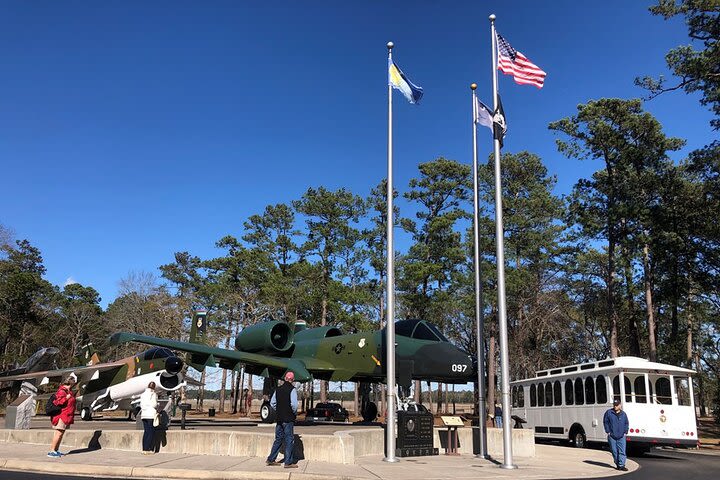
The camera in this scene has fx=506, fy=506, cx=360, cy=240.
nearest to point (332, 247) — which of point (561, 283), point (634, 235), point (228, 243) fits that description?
point (228, 243)

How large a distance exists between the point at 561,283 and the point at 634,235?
10.8 m

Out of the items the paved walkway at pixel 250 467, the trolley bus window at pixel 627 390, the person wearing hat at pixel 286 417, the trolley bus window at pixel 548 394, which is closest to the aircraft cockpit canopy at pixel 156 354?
the paved walkway at pixel 250 467

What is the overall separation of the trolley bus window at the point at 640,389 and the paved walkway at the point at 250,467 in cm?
469

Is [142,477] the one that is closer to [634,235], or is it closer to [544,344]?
[634,235]

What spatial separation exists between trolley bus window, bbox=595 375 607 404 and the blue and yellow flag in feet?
39.2

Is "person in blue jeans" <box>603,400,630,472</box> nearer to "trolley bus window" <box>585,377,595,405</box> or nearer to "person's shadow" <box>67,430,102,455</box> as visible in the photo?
"trolley bus window" <box>585,377,595,405</box>

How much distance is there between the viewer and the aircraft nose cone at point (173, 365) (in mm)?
20359

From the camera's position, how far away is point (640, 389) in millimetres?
17031

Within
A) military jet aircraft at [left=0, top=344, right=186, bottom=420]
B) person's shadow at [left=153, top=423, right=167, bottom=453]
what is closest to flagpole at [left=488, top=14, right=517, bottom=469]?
person's shadow at [left=153, top=423, right=167, bottom=453]

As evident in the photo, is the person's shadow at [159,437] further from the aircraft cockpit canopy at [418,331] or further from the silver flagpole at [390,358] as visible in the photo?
the aircraft cockpit canopy at [418,331]

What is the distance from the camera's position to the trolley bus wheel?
19.2m

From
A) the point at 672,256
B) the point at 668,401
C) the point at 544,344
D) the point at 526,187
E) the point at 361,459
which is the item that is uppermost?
the point at 526,187

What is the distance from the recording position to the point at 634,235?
104 feet

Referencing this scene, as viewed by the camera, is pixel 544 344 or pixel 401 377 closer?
pixel 401 377
